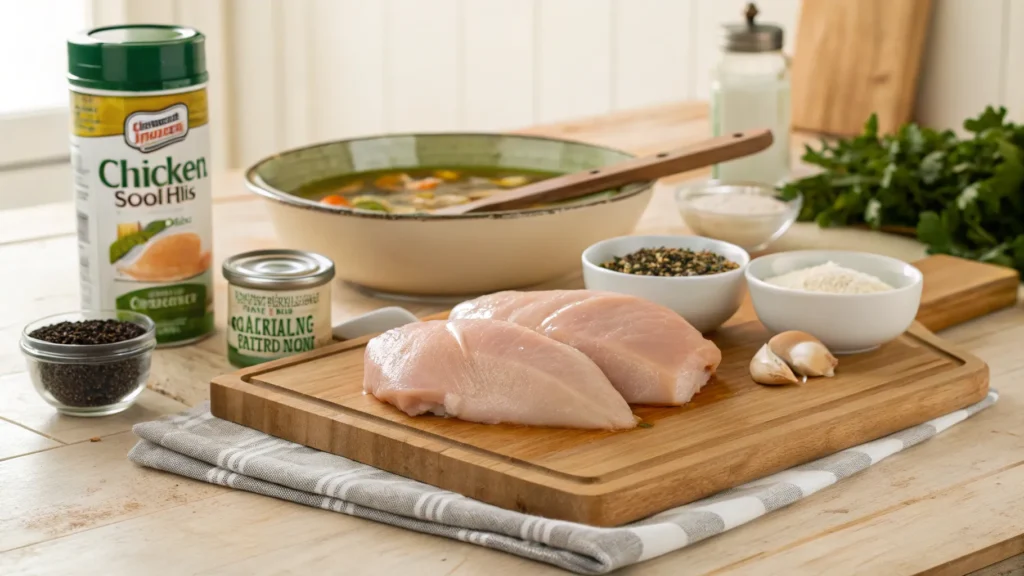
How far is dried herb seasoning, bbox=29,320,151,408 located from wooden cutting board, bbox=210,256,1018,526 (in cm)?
9

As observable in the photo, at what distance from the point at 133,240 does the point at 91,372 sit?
0.63ft

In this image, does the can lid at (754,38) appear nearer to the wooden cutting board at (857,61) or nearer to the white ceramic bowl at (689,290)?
the wooden cutting board at (857,61)

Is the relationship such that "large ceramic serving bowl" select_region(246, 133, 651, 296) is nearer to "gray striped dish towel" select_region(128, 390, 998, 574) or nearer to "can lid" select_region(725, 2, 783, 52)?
"gray striped dish towel" select_region(128, 390, 998, 574)

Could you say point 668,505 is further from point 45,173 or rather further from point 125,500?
point 45,173

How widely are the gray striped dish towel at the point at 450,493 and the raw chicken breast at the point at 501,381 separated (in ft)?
0.29

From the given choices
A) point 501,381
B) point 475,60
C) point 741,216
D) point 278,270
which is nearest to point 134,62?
point 278,270

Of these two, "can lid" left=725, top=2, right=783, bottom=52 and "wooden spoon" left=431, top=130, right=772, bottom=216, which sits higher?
"can lid" left=725, top=2, right=783, bottom=52

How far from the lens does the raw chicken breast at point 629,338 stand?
4.11 ft

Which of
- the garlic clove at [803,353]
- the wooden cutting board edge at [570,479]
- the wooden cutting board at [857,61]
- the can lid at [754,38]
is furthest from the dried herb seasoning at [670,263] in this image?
the wooden cutting board at [857,61]

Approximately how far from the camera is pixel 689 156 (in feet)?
5.83

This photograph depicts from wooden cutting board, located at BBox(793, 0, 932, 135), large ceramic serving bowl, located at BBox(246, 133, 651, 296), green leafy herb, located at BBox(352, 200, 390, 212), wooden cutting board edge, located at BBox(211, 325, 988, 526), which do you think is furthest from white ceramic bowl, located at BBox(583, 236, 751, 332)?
wooden cutting board, located at BBox(793, 0, 932, 135)

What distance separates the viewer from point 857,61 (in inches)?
108

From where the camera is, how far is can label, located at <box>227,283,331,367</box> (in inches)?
55.2

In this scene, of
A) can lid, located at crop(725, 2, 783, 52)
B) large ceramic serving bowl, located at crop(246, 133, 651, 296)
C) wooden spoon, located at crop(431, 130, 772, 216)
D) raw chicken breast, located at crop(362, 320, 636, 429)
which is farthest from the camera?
can lid, located at crop(725, 2, 783, 52)
